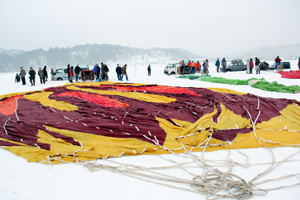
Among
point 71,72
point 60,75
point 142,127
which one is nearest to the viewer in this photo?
point 142,127

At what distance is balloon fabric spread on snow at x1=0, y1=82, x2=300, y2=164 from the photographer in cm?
364

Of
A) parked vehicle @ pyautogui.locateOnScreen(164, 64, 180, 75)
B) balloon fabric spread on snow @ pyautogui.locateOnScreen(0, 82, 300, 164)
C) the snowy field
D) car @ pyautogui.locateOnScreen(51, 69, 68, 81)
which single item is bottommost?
the snowy field

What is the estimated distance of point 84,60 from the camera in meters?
171

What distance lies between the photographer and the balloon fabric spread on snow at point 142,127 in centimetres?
364

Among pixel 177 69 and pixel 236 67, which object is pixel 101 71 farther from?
pixel 236 67

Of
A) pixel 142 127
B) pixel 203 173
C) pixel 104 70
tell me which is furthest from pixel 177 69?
pixel 203 173

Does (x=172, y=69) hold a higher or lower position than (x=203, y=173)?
higher

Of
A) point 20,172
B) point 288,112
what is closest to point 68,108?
point 20,172

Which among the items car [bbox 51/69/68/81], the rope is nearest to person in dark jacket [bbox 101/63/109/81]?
car [bbox 51/69/68/81]

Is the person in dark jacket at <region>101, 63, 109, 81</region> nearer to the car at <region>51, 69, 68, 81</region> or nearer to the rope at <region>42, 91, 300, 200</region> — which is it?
the car at <region>51, 69, 68, 81</region>

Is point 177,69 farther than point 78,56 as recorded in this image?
No

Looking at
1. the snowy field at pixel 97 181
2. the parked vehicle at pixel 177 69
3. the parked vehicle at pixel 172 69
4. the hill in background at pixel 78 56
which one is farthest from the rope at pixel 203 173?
the hill in background at pixel 78 56

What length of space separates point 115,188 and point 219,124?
7.81 feet

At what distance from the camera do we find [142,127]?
421cm
